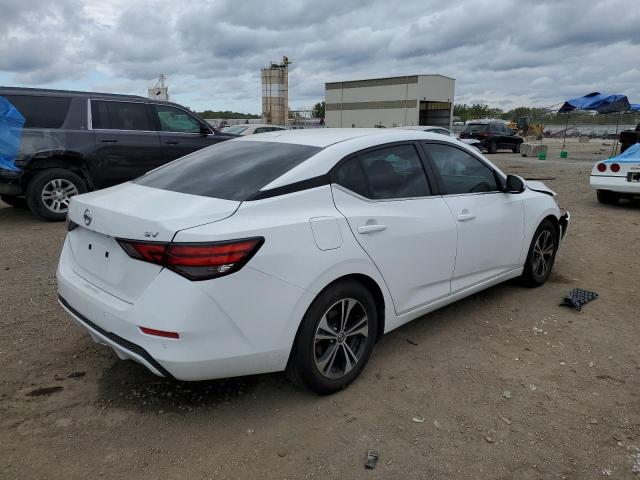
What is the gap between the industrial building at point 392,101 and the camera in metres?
47.3

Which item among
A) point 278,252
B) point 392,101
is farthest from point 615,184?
point 392,101

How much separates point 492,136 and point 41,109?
2244 centimetres

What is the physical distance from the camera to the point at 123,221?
2578mm

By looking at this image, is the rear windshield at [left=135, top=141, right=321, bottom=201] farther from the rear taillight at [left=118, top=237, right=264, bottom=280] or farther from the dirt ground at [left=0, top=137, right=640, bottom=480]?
the dirt ground at [left=0, top=137, right=640, bottom=480]

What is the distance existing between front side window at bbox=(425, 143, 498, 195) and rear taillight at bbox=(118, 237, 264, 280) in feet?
6.25

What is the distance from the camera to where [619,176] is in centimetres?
903

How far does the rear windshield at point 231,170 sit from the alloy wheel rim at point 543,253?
2787mm

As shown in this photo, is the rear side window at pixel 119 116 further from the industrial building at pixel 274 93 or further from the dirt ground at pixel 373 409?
the industrial building at pixel 274 93

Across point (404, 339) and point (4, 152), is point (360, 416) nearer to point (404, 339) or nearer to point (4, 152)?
point (404, 339)

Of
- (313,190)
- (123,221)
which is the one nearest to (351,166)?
(313,190)

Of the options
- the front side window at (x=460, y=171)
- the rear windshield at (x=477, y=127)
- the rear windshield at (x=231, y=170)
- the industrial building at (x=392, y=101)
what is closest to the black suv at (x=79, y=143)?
the rear windshield at (x=231, y=170)

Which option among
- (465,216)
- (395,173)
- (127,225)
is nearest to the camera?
(127,225)

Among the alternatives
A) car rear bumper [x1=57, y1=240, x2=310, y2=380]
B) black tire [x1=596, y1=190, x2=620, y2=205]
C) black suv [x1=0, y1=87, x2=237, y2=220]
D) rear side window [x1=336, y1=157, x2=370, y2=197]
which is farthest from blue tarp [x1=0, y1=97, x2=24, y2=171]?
black tire [x1=596, y1=190, x2=620, y2=205]

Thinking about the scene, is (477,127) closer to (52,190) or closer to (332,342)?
(52,190)
